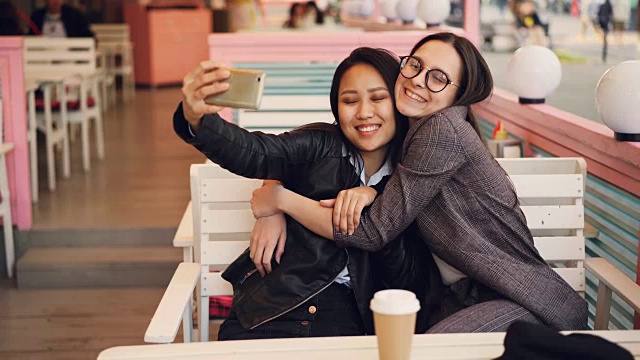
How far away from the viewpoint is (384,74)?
7.27ft

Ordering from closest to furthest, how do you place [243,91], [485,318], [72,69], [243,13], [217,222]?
[243,91] → [485,318] → [217,222] → [72,69] → [243,13]

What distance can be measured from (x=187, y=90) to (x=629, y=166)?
60.7 inches

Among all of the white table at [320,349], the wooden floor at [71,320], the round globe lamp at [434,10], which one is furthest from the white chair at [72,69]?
the white table at [320,349]

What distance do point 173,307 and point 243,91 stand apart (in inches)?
30.9

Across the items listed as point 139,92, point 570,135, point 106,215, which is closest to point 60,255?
point 106,215

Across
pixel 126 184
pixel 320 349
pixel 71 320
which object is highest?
pixel 320 349

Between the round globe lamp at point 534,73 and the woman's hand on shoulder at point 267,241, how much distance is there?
1.77 meters

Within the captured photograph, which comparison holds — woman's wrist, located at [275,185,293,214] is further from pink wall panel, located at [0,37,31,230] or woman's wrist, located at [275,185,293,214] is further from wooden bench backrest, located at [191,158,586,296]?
pink wall panel, located at [0,37,31,230]

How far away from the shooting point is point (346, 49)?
4.63 m

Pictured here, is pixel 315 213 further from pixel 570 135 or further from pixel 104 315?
pixel 104 315

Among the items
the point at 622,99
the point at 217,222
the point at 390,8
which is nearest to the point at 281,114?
the point at 217,222

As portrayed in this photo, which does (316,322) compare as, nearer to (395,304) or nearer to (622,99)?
(395,304)

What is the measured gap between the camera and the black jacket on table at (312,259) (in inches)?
85.4

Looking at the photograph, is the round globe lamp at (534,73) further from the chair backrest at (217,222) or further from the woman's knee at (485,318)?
the woman's knee at (485,318)
